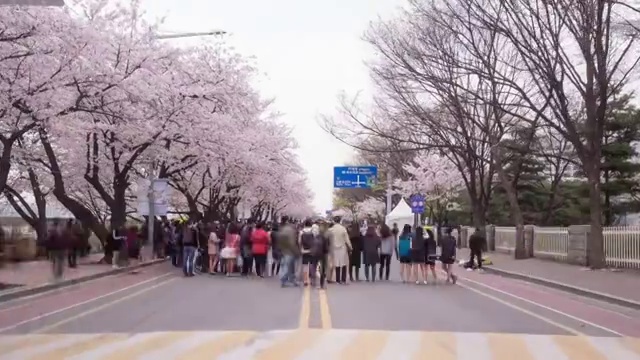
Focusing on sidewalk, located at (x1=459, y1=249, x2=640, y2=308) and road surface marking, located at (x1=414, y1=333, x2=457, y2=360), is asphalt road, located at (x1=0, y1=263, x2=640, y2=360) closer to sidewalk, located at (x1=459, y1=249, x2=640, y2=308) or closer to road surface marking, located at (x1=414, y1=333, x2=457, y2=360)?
road surface marking, located at (x1=414, y1=333, x2=457, y2=360)

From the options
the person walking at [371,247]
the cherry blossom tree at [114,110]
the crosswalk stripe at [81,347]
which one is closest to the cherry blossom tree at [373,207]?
the cherry blossom tree at [114,110]

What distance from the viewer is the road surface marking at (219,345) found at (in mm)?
9211

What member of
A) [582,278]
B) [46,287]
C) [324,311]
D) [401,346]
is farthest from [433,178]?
[401,346]

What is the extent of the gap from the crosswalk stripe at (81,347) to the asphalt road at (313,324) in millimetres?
13

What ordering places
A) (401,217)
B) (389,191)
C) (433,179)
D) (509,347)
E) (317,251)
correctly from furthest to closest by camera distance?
(433,179) < (389,191) < (401,217) < (317,251) < (509,347)

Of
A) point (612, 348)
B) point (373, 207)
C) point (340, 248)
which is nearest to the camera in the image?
point (612, 348)

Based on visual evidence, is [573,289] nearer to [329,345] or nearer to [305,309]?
[305,309]

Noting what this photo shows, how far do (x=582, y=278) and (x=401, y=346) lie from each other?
13.6 metres

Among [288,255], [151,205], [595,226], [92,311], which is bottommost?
[92,311]

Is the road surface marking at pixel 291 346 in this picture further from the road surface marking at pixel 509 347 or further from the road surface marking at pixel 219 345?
the road surface marking at pixel 509 347

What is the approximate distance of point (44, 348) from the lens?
9914mm

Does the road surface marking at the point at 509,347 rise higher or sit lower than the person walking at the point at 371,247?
lower

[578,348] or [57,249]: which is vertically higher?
[57,249]

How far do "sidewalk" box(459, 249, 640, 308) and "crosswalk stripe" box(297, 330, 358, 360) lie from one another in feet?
25.1
